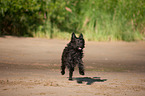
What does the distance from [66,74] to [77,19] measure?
10.8 metres

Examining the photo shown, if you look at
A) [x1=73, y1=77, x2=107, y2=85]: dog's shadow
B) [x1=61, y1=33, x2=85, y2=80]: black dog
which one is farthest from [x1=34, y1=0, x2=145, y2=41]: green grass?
[x1=61, y1=33, x2=85, y2=80]: black dog

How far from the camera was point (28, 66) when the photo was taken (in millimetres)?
10711

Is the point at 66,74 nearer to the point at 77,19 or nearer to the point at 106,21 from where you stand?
the point at 106,21

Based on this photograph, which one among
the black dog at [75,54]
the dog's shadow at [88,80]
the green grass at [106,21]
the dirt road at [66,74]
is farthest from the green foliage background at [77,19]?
the black dog at [75,54]

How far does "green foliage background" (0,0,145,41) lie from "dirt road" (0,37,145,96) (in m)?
1.20

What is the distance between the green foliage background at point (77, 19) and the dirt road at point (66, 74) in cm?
120

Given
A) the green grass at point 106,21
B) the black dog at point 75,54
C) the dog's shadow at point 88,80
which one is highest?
the green grass at point 106,21

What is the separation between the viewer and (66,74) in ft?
30.8

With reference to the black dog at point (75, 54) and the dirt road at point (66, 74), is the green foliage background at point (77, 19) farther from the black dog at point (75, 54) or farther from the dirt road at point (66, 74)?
the black dog at point (75, 54)

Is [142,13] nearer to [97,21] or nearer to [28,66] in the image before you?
[97,21]

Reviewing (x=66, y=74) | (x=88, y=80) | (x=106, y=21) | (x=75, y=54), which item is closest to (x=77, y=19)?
(x=106, y=21)

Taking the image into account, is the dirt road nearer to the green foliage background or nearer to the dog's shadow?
the dog's shadow

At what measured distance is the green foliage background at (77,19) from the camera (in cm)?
1789

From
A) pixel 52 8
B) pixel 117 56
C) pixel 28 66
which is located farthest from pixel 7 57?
pixel 52 8
